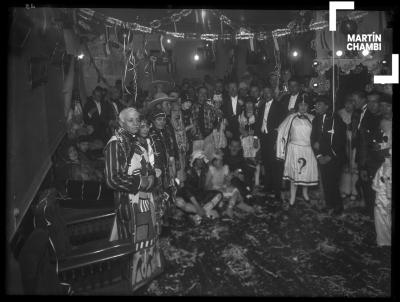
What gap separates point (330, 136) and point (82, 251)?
2599 mm

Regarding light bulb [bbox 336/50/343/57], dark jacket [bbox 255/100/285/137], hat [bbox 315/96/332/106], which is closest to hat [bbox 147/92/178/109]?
dark jacket [bbox 255/100/285/137]

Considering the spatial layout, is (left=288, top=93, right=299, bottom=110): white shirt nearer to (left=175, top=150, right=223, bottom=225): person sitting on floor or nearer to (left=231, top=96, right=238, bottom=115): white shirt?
(left=231, top=96, right=238, bottom=115): white shirt

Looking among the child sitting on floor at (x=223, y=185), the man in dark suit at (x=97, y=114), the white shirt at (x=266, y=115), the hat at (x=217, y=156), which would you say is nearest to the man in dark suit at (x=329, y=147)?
the white shirt at (x=266, y=115)

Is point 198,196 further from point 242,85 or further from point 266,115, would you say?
point 242,85

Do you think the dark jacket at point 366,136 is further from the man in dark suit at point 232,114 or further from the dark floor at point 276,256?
the man in dark suit at point 232,114

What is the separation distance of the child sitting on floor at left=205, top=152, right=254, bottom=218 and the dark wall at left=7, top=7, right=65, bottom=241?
1.49 metres

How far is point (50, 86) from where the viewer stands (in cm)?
373

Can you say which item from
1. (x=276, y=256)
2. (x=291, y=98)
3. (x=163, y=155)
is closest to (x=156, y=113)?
(x=163, y=155)

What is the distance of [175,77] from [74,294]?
2152 millimetres

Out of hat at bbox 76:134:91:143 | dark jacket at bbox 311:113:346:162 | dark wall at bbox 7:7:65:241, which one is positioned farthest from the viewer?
dark jacket at bbox 311:113:346:162

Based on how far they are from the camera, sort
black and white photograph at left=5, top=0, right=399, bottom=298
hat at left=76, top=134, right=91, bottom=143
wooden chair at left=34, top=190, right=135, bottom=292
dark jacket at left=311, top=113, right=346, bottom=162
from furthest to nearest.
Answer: dark jacket at left=311, top=113, right=346, bottom=162, hat at left=76, top=134, right=91, bottom=143, black and white photograph at left=5, top=0, right=399, bottom=298, wooden chair at left=34, top=190, right=135, bottom=292

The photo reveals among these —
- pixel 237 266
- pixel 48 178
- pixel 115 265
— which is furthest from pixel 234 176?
pixel 48 178

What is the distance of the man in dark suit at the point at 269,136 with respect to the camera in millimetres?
4125

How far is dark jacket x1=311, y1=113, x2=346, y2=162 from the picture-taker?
411 centimetres
